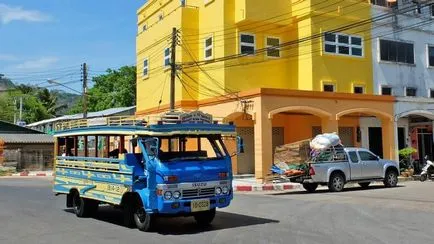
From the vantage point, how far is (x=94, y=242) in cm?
967

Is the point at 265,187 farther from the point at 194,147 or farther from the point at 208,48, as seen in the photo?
the point at 194,147

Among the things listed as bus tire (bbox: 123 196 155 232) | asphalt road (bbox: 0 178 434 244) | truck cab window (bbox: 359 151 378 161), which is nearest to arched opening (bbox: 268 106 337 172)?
truck cab window (bbox: 359 151 378 161)

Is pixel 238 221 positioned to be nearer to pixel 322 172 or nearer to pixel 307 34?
pixel 322 172

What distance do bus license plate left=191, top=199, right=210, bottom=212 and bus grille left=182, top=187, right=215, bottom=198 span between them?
13 cm

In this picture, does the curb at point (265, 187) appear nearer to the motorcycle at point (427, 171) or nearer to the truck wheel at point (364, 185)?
the truck wheel at point (364, 185)

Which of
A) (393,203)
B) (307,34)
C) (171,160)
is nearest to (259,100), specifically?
(307,34)

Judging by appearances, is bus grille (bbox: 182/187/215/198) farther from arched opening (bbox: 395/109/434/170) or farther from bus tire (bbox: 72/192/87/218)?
arched opening (bbox: 395/109/434/170)

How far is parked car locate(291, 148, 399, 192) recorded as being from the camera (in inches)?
800

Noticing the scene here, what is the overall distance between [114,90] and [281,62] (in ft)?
149

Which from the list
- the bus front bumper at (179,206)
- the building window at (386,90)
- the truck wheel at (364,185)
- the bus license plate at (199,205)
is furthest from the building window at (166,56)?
the bus license plate at (199,205)

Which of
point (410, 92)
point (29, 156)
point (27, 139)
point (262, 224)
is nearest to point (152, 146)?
point (262, 224)

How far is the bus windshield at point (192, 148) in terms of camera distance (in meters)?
11.1

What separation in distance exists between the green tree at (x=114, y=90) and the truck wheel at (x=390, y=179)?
5048 cm

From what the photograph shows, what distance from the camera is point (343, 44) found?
30.7 metres
